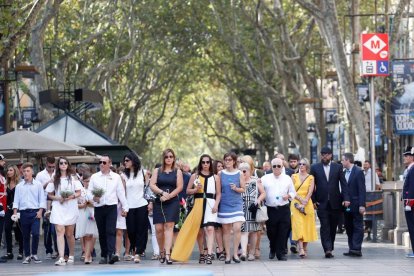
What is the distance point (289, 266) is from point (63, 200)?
3800mm

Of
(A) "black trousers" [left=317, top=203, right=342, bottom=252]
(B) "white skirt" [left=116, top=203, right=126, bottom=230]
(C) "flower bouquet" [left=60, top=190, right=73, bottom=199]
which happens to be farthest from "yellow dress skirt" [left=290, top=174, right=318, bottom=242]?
(C) "flower bouquet" [left=60, top=190, right=73, bottom=199]

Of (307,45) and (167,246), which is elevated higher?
(307,45)

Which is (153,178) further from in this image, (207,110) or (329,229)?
(207,110)

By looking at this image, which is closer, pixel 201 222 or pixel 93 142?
pixel 201 222

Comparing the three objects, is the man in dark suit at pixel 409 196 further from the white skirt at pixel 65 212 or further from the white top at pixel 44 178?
the white top at pixel 44 178

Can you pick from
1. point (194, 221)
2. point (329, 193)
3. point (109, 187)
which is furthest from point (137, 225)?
point (329, 193)

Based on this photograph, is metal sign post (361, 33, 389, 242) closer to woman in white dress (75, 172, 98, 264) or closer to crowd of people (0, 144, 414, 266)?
crowd of people (0, 144, 414, 266)

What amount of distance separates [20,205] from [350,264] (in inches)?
217

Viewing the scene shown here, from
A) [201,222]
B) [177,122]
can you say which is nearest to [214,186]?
[201,222]

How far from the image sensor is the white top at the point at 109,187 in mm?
20500

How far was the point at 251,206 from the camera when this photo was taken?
21234mm

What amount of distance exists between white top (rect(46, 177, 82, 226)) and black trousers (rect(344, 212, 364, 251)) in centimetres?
460

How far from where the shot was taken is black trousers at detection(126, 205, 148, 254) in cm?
2133

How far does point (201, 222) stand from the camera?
20.2m
